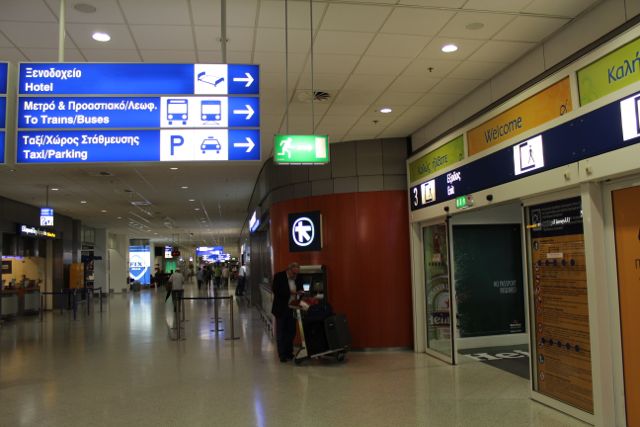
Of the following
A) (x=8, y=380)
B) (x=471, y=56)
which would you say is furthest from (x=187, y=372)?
(x=471, y=56)

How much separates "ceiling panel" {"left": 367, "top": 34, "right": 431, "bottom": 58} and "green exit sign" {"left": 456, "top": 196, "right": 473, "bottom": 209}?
2.09 m

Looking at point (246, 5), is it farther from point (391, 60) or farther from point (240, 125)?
point (391, 60)

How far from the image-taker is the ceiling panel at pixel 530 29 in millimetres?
4625

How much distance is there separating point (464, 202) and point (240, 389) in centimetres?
364

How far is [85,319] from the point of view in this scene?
14.9 meters

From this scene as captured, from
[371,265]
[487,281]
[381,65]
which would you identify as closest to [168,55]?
[381,65]

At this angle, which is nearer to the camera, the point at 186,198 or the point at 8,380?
the point at 8,380

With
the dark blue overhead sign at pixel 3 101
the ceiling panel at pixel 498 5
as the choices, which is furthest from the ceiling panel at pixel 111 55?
the ceiling panel at pixel 498 5

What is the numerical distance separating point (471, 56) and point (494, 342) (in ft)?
16.8

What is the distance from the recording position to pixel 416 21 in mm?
4609

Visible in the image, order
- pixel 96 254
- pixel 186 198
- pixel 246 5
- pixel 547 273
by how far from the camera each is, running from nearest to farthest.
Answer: pixel 246 5
pixel 547 273
pixel 186 198
pixel 96 254

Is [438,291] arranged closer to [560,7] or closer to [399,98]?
[399,98]

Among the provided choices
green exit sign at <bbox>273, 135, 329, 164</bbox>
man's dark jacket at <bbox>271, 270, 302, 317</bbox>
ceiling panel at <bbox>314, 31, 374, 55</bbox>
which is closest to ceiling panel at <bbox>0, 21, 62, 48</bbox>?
green exit sign at <bbox>273, 135, 329, 164</bbox>

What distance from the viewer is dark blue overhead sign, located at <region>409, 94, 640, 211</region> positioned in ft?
13.3
